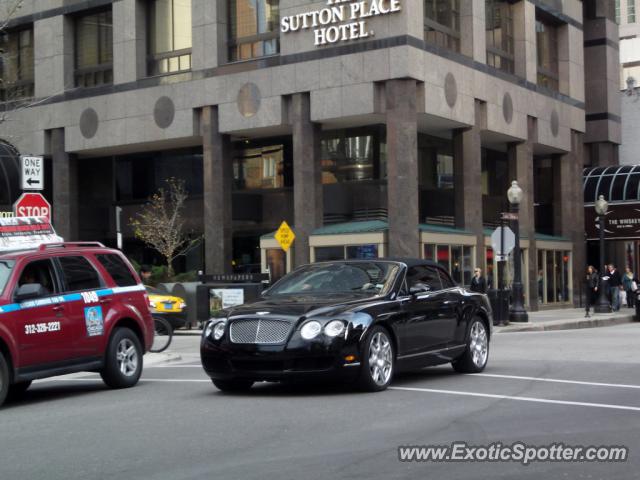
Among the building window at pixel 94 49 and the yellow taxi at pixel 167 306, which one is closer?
the yellow taxi at pixel 167 306

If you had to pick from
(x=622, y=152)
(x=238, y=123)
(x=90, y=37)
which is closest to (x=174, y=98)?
(x=238, y=123)

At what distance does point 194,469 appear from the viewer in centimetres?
767

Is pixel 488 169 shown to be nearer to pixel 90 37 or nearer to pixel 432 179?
pixel 432 179

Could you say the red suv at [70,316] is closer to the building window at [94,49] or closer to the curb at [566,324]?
the curb at [566,324]

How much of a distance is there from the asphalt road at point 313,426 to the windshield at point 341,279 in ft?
3.90

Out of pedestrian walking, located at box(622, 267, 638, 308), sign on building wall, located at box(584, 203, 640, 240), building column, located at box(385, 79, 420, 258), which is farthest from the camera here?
sign on building wall, located at box(584, 203, 640, 240)

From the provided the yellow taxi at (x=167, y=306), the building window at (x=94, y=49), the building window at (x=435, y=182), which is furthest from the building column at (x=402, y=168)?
the building window at (x=94, y=49)

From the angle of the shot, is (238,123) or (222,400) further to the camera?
(238,123)

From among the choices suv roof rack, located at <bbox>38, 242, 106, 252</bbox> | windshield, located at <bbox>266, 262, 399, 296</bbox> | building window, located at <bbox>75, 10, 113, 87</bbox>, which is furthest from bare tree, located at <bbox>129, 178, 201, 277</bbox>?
windshield, located at <bbox>266, 262, 399, 296</bbox>

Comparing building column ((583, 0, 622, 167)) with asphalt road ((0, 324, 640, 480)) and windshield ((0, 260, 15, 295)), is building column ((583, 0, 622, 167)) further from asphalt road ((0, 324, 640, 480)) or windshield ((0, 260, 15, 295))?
windshield ((0, 260, 15, 295))

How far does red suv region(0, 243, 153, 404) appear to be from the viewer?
12094mm

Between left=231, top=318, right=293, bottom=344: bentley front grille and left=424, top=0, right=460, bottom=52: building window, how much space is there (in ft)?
92.3

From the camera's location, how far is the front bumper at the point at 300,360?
11562mm

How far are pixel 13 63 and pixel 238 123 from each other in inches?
524
